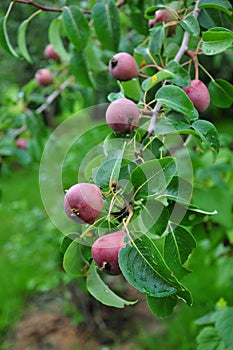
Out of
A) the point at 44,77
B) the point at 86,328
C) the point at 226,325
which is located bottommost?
the point at 86,328

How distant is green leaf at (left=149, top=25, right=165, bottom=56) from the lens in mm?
858

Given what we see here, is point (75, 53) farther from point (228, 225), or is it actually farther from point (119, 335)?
point (119, 335)

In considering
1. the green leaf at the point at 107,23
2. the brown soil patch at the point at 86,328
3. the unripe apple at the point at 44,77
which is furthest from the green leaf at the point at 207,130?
the brown soil patch at the point at 86,328

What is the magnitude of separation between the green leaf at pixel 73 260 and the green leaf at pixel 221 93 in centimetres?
43

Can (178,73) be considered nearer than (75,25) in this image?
Yes

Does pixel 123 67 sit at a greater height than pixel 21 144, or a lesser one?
greater

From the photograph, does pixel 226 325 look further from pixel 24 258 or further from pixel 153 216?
pixel 24 258

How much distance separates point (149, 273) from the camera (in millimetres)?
526

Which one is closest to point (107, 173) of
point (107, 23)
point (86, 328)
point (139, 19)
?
point (107, 23)

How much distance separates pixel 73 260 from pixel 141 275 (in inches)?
5.2

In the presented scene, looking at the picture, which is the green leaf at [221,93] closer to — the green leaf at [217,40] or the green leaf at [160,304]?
the green leaf at [217,40]

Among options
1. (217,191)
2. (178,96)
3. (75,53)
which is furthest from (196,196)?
(178,96)

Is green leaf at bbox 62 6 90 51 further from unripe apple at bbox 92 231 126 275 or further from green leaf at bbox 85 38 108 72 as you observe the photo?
unripe apple at bbox 92 231 126 275

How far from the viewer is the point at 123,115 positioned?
2.18 feet
